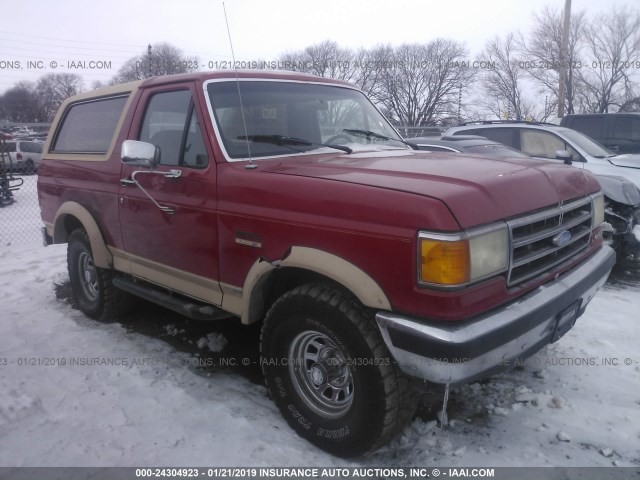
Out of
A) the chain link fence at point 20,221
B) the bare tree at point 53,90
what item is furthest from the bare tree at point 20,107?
the chain link fence at point 20,221

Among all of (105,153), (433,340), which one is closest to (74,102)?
(105,153)

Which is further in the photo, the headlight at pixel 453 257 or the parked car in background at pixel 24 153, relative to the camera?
the parked car in background at pixel 24 153

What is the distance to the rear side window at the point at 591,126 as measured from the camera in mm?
11219

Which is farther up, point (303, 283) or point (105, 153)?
point (105, 153)

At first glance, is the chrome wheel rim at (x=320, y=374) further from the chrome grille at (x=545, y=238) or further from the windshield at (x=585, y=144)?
the windshield at (x=585, y=144)

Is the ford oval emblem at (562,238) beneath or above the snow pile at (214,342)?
above

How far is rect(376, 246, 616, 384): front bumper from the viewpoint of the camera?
7.06 ft

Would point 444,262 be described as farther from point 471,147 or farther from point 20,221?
point 20,221

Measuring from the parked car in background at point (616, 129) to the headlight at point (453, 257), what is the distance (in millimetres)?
10509

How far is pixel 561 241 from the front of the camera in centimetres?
272

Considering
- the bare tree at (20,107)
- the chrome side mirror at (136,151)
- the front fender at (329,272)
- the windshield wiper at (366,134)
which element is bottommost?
the front fender at (329,272)

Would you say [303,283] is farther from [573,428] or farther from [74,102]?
[74,102]

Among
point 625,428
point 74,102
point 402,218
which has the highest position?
point 74,102

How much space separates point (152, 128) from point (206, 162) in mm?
928
